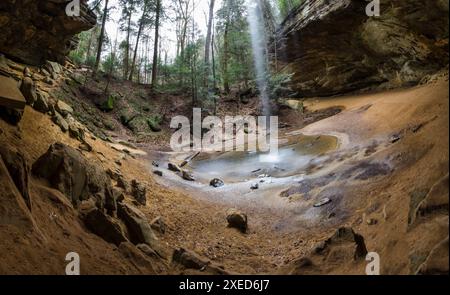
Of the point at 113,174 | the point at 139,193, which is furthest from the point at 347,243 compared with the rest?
the point at 113,174

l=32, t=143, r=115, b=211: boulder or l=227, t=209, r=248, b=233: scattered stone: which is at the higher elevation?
l=32, t=143, r=115, b=211: boulder

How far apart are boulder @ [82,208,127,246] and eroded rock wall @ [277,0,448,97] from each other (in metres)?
13.3

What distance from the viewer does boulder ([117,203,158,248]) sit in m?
7.07

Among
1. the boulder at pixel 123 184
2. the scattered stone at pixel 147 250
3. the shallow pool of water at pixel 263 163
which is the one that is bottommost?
the scattered stone at pixel 147 250

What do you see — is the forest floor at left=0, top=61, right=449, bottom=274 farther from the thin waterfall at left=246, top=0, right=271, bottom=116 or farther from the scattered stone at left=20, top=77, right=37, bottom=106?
the thin waterfall at left=246, top=0, right=271, bottom=116

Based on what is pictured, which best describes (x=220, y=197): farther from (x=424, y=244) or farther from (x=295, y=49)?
(x=295, y=49)

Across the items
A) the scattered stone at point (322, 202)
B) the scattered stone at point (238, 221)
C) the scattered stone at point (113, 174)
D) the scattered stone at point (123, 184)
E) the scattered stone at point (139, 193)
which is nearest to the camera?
the scattered stone at point (238, 221)

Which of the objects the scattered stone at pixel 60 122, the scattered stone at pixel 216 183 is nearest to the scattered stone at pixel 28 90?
the scattered stone at pixel 60 122

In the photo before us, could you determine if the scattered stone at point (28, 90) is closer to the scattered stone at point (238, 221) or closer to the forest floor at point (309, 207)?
the forest floor at point (309, 207)

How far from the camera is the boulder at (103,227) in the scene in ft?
21.0

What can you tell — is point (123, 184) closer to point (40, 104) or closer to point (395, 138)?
point (40, 104)

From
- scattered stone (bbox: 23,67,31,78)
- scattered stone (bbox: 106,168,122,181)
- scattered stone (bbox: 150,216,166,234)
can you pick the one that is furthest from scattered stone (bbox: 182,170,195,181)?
scattered stone (bbox: 23,67,31,78)

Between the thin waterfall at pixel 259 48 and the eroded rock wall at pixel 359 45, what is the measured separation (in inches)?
85.3
